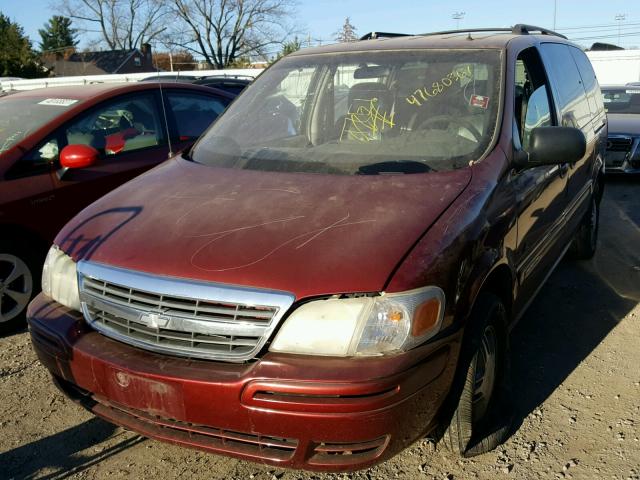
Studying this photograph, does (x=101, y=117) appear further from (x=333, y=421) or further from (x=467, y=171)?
(x=333, y=421)

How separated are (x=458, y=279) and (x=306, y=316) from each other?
598mm

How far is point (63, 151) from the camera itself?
13.7ft

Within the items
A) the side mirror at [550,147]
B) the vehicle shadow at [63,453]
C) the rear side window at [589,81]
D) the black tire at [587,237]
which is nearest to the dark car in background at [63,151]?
the vehicle shadow at [63,453]

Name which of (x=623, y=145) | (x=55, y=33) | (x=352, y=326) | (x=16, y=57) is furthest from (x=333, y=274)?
(x=55, y=33)

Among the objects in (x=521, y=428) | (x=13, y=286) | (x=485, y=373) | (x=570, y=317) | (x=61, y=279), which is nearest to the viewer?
(x=61, y=279)

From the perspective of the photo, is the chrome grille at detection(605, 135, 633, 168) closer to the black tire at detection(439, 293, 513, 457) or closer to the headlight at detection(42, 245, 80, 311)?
the black tire at detection(439, 293, 513, 457)

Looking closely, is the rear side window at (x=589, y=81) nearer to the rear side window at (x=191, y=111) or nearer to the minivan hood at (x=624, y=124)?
the rear side window at (x=191, y=111)

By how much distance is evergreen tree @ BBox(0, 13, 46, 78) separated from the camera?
120ft

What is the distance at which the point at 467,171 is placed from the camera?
2723 millimetres

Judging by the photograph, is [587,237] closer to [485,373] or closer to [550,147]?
[550,147]

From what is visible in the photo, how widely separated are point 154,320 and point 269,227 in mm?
555

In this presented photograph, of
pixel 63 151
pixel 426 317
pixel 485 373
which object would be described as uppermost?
pixel 63 151

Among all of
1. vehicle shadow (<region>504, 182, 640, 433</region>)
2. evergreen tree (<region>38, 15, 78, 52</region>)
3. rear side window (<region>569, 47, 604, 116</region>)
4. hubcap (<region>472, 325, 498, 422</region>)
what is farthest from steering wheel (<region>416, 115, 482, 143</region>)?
Result: evergreen tree (<region>38, 15, 78, 52</region>)

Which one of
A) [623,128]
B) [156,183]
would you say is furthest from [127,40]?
[156,183]
